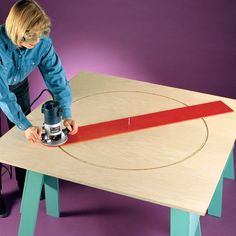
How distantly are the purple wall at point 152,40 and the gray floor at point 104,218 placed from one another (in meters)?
0.93

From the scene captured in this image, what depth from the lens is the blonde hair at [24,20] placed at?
1.97 metres

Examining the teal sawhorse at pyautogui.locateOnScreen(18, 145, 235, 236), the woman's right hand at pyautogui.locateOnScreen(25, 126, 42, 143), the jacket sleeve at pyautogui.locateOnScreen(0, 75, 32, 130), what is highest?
the jacket sleeve at pyautogui.locateOnScreen(0, 75, 32, 130)

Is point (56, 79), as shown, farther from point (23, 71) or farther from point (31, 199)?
point (31, 199)

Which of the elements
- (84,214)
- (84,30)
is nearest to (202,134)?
(84,214)

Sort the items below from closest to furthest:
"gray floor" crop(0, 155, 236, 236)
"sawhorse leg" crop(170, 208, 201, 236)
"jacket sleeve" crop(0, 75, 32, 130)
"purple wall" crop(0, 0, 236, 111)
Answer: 1. "sawhorse leg" crop(170, 208, 201, 236)
2. "jacket sleeve" crop(0, 75, 32, 130)
3. "gray floor" crop(0, 155, 236, 236)
4. "purple wall" crop(0, 0, 236, 111)

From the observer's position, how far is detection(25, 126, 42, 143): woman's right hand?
2.15 m

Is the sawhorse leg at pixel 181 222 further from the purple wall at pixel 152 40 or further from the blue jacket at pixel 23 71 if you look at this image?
the purple wall at pixel 152 40

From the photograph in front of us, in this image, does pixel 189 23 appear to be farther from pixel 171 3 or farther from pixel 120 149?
pixel 120 149

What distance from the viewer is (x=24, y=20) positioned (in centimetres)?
197

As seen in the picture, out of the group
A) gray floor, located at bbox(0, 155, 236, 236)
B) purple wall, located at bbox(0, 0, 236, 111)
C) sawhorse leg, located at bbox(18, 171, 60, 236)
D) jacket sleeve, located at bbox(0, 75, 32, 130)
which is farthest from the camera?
purple wall, located at bbox(0, 0, 236, 111)

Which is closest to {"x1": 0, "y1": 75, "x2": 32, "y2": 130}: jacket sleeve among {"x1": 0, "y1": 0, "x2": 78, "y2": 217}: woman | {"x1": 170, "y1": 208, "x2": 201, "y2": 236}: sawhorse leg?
{"x1": 0, "y1": 0, "x2": 78, "y2": 217}: woman

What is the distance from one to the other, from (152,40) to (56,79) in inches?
49.6

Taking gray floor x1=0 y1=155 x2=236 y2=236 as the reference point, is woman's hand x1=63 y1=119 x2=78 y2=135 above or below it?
above

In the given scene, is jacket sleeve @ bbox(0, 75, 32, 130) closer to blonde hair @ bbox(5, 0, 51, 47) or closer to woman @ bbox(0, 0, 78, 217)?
woman @ bbox(0, 0, 78, 217)
